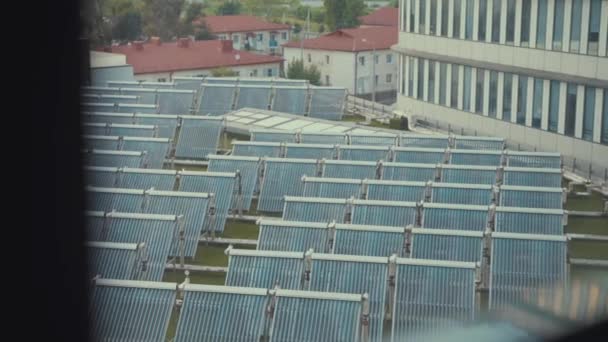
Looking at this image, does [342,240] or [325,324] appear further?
[342,240]

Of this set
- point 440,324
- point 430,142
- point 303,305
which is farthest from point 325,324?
point 430,142

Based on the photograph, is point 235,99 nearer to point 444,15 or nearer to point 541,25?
point 444,15

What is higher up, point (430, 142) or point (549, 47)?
point (549, 47)

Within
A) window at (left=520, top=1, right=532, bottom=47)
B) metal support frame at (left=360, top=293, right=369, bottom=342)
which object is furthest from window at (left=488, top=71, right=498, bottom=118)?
metal support frame at (left=360, top=293, right=369, bottom=342)

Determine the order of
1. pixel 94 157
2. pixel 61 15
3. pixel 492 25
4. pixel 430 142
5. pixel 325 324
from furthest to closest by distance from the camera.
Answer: pixel 492 25, pixel 430 142, pixel 94 157, pixel 61 15, pixel 325 324

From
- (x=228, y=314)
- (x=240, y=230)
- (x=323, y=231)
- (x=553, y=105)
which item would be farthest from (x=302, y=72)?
(x=228, y=314)

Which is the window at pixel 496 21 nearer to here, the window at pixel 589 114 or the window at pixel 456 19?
the window at pixel 456 19

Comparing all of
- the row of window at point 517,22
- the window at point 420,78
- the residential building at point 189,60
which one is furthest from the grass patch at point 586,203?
the residential building at point 189,60

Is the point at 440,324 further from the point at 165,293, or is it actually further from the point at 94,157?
the point at 94,157
